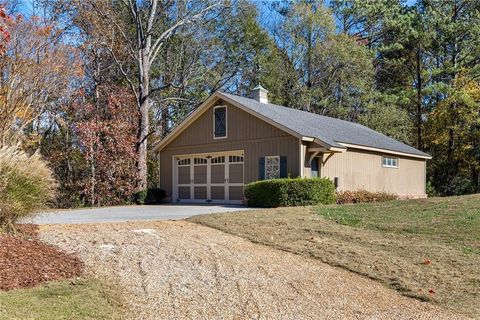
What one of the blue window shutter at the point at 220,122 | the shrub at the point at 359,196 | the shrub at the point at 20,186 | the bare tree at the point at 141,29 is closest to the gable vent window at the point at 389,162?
the shrub at the point at 359,196

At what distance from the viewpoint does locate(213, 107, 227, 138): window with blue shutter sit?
19.6 m

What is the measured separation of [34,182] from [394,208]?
8828 millimetres

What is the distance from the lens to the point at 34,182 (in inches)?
328

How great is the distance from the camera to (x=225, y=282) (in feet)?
19.8

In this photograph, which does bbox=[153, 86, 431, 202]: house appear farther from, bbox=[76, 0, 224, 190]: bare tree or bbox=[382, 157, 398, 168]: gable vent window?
bbox=[76, 0, 224, 190]: bare tree

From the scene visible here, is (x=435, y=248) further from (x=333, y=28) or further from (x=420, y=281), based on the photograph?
(x=333, y=28)

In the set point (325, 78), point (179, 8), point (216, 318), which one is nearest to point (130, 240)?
point (216, 318)

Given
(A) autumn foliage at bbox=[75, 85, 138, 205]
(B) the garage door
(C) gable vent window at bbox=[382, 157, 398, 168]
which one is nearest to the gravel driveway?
(B) the garage door

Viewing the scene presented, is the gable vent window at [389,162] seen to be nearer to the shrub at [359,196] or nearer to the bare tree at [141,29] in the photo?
the shrub at [359,196]

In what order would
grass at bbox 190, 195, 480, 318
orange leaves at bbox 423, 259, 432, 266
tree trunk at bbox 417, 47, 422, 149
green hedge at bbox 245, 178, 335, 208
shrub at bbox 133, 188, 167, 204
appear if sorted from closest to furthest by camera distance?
grass at bbox 190, 195, 480, 318, orange leaves at bbox 423, 259, 432, 266, green hedge at bbox 245, 178, 335, 208, shrub at bbox 133, 188, 167, 204, tree trunk at bbox 417, 47, 422, 149

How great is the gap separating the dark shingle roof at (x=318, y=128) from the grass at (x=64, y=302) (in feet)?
40.4

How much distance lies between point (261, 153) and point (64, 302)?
45.0ft

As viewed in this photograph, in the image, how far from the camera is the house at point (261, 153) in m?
17.4

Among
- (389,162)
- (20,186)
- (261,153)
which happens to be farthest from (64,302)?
(389,162)
